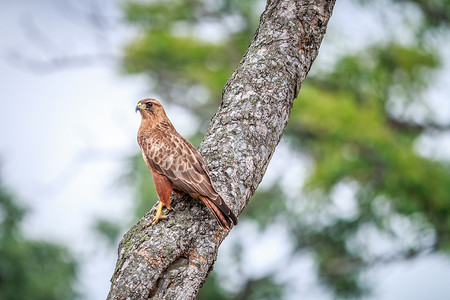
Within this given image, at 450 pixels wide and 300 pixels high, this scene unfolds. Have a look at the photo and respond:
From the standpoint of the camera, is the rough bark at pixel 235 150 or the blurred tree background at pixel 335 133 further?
the blurred tree background at pixel 335 133

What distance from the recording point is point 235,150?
427cm

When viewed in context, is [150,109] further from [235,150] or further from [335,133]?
[335,133]

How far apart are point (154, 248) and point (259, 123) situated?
4.01ft

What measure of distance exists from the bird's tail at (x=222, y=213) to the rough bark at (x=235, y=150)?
7 centimetres

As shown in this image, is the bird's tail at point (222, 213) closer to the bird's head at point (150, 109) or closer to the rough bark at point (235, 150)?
the rough bark at point (235, 150)

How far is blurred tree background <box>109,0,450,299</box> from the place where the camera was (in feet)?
50.2

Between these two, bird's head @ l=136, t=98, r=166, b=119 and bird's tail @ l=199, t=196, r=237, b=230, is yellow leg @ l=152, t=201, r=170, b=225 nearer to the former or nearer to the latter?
bird's tail @ l=199, t=196, r=237, b=230

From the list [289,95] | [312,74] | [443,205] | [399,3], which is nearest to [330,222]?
[443,205]

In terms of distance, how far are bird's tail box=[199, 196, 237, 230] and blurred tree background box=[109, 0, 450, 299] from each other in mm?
10754

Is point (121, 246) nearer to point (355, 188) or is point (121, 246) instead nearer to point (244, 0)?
point (355, 188)

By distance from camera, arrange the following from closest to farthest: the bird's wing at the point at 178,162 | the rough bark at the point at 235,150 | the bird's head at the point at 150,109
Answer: the rough bark at the point at 235,150, the bird's wing at the point at 178,162, the bird's head at the point at 150,109

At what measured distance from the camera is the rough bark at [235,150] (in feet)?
12.2

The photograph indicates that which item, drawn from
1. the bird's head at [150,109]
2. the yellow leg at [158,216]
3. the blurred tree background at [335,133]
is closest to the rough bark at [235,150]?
the yellow leg at [158,216]

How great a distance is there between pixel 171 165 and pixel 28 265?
38.7 feet
